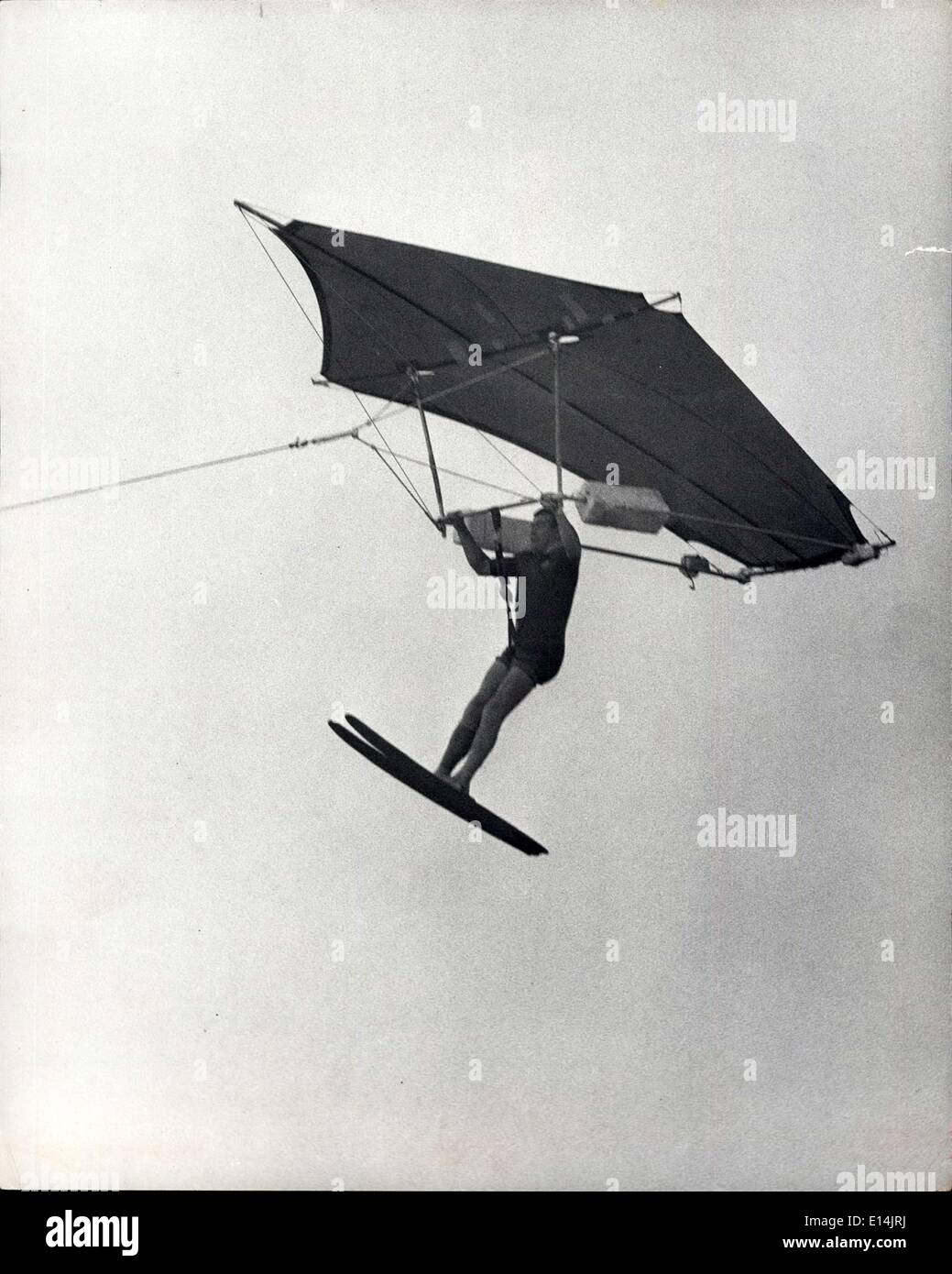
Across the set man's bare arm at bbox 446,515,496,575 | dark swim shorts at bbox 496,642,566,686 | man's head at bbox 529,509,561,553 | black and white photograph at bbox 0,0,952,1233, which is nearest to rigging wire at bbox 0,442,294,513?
black and white photograph at bbox 0,0,952,1233

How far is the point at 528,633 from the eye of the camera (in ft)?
7.33

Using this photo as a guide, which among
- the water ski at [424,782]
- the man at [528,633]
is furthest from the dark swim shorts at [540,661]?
the water ski at [424,782]

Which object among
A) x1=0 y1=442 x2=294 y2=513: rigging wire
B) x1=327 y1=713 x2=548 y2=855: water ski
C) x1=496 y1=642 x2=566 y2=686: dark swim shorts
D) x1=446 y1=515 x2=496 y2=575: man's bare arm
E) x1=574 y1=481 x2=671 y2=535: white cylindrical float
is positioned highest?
x1=0 y1=442 x2=294 y2=513: rigging wire

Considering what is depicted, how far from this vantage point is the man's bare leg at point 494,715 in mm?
2227

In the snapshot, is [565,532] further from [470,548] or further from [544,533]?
[470,548]

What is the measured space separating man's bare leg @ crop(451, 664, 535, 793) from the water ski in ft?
0.17

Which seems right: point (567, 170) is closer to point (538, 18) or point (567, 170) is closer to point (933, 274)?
point (538, 18)

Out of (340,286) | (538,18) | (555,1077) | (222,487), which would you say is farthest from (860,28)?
(555,1077)

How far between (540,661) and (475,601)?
0.63ft

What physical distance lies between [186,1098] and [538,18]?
2453mm

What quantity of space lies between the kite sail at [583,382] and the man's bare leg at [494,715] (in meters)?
0.47

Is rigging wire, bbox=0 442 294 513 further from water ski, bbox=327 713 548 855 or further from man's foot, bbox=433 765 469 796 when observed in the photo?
man's foot, bbox=433 765 469 796

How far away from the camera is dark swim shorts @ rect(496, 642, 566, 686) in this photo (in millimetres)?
2230

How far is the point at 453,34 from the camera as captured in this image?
7.38 ft
